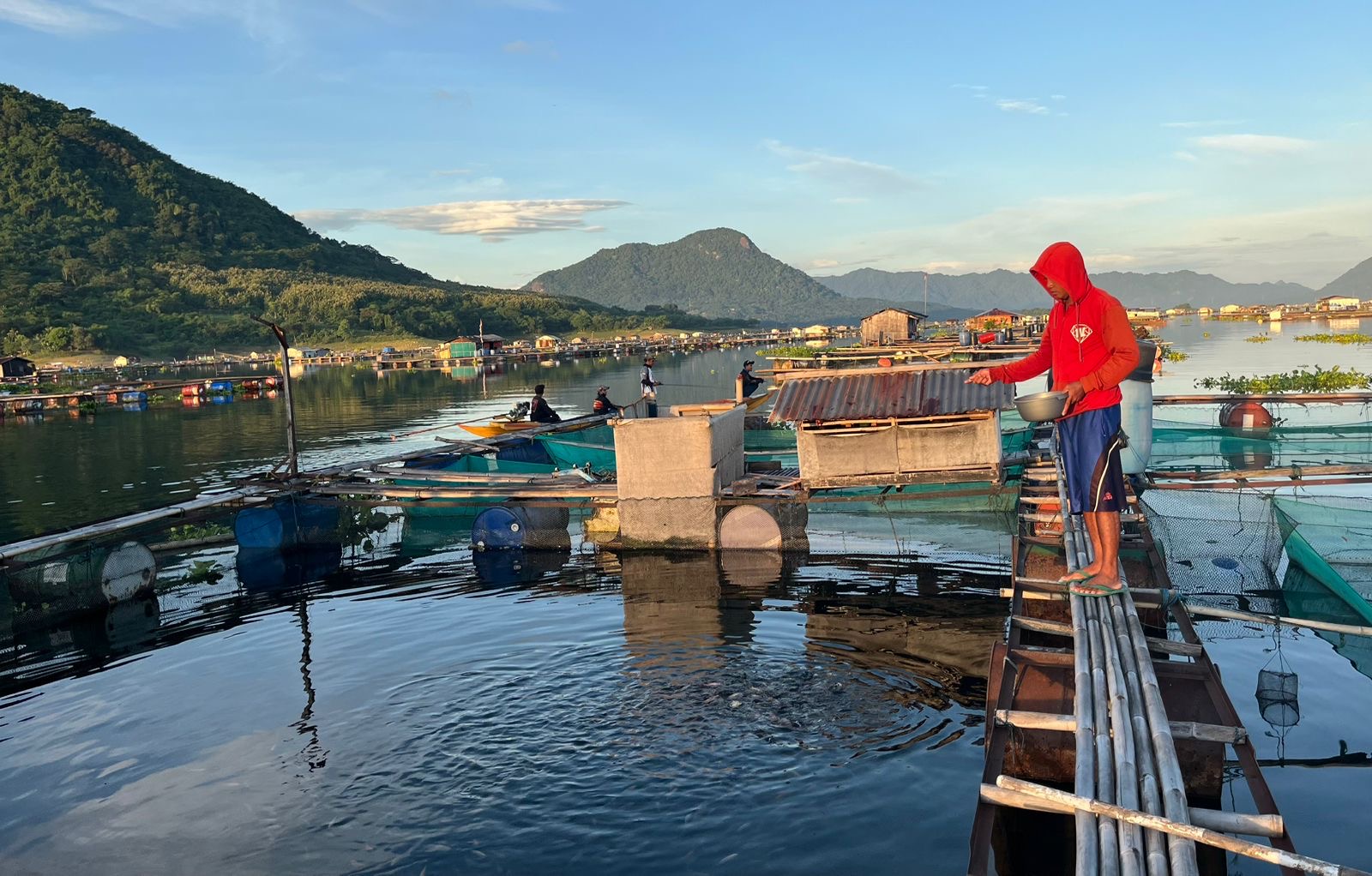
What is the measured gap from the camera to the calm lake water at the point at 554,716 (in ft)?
26.8

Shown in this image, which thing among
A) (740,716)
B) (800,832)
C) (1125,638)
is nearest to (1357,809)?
(1125,638)

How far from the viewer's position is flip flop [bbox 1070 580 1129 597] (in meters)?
8.41

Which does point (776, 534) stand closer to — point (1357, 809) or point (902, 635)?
point (902, 635)

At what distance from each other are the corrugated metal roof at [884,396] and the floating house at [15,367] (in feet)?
305

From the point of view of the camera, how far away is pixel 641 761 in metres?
9.35

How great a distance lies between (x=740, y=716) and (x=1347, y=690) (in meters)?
7.03

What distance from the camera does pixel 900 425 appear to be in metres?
16.3

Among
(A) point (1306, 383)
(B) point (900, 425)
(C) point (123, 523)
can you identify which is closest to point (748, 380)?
(B) point (900, 425)

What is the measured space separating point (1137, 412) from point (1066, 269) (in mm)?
9376

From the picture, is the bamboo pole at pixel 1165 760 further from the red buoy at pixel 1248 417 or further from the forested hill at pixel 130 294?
the forested hill at pixel 130 294

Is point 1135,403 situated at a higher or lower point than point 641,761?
higher

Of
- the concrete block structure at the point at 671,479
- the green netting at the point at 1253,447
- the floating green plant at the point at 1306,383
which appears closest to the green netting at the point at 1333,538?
the green netting at the point at 1253,447

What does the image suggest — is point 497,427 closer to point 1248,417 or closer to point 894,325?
point 1248,417

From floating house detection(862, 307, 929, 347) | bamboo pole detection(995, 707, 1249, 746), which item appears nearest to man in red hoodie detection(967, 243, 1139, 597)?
bamboo pole detection(995, 707, 1249, 746)
